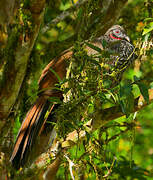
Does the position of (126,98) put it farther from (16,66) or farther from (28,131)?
(28,131)

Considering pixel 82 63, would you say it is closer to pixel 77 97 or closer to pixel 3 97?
pixel 77 97

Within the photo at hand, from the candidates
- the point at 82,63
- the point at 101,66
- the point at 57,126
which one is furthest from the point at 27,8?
the point at 57,126

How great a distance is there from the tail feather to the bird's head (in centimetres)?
77

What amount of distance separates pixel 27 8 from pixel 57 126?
638mm

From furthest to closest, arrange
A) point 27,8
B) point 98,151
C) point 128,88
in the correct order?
1. point 98,151
2. point 27,8
3. point 128,88

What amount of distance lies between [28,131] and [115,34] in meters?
1.09

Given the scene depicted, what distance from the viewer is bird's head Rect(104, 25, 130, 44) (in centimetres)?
268

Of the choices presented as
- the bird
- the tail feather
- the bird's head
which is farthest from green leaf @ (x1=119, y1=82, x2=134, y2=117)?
the bird's head

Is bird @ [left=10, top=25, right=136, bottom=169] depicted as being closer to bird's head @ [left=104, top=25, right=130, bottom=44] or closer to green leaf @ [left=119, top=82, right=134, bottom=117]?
bird's head @ [left=104, top=25, right=130, bottom=44]

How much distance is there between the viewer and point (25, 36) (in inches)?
71.4

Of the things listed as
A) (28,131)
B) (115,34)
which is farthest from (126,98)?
(115,34)

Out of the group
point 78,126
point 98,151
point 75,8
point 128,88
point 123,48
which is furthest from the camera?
point 123,48

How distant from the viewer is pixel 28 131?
219cm

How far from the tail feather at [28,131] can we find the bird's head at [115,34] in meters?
0.77
